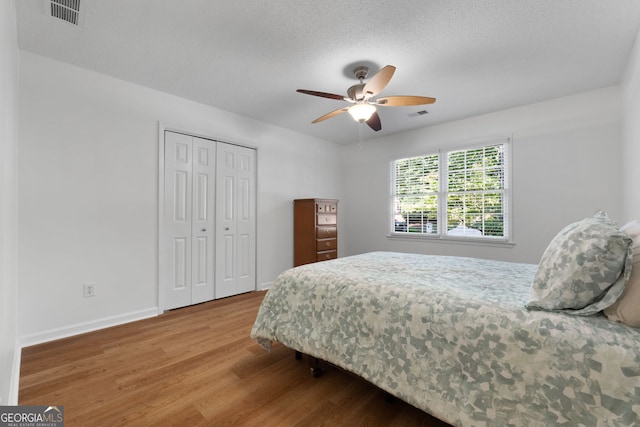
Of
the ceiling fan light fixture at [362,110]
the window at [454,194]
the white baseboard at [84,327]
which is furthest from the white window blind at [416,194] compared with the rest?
the white baseboard at [84,327]

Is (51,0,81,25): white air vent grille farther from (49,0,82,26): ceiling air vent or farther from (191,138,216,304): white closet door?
(191,138,216,304): white closet door

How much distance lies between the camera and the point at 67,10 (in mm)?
1923

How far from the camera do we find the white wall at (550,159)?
10.00 ft

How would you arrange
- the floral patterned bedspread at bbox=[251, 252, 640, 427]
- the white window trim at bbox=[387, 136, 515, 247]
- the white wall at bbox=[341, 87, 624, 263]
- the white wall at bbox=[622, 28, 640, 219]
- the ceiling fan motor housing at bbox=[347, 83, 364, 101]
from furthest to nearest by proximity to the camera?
the white window trim at bbox=[387, 136, 515, 247] → the white wall at bbox=[341, 87, 624, 263] → the ceiling fan motor housing at bbox=[347, 83, 364, 101] → the white wall at bbox=[622, 28, 640, 219] → the floral patterned bedspread at bbox=[251, 252, 640, 427]

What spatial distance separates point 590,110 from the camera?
122 inches

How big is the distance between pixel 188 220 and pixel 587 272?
136 inches

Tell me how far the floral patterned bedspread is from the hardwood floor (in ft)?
0.74

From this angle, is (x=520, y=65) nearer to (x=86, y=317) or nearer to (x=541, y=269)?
(x=541, y=269)

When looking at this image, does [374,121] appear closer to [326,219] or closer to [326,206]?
[326,206]

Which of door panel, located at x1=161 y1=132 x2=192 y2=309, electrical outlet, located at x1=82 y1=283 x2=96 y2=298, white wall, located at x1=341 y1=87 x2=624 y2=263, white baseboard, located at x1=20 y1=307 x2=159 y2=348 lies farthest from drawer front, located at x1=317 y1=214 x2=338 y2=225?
electrical outlet, located at x1=82 y1=283 x2=96 y2=298

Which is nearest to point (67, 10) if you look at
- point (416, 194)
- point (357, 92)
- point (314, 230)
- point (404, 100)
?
point (357, 92)

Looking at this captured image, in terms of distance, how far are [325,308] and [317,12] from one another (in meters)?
1.99

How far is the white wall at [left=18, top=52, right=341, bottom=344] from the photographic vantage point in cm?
238

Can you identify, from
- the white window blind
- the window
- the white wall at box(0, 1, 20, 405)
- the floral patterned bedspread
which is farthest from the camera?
the white window blind
